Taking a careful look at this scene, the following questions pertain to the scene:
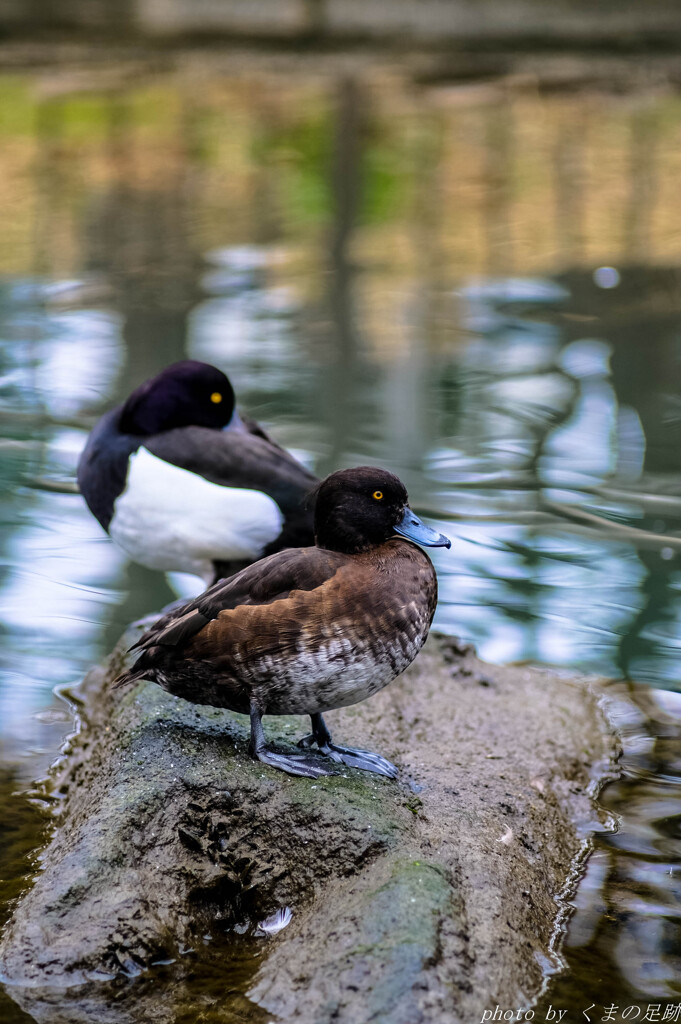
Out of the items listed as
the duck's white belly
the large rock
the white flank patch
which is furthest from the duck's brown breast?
the white flank patch

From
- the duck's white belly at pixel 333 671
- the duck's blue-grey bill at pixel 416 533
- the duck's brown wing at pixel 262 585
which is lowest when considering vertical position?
the duck's white belly at pixel 333 671

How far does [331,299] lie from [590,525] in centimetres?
458

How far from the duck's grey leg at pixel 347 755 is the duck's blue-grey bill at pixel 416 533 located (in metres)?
0.46

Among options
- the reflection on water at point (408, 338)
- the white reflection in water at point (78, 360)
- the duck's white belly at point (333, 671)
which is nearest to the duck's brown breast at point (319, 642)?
the duck's white belly at point (333, 671)

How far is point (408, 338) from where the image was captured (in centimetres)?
836

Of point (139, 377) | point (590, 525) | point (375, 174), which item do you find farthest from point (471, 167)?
point (590, 525)

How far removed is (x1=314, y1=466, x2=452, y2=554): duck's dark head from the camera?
2.77 m

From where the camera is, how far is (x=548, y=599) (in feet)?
15.1

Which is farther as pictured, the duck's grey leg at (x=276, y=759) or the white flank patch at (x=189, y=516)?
the white flank patch at (x=189, y=516)

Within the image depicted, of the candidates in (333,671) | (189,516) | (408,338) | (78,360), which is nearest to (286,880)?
(333,671)

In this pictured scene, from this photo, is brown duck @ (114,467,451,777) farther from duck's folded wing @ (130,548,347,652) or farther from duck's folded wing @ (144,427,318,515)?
duck's folded wing @ (144,427,318,515)

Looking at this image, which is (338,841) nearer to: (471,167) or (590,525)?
(590,525)

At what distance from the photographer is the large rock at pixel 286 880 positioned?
7.47ft

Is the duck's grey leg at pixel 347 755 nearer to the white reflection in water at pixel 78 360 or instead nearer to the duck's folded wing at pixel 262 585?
the duck's folded wing at pixel 262 585
